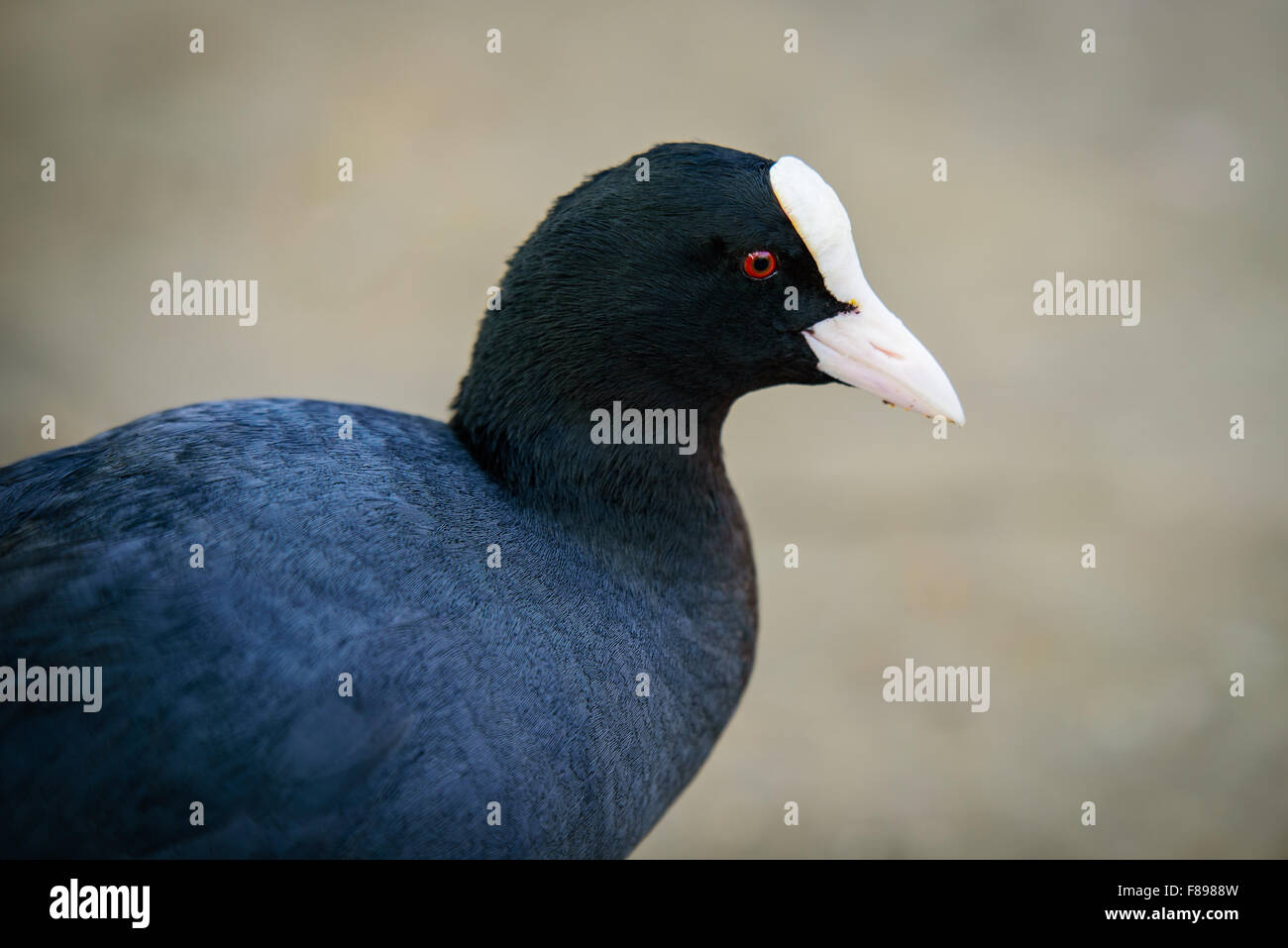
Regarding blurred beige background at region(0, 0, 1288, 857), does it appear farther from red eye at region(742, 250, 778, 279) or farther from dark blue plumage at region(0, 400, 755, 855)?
red eye at region(742, 250, 778, 279)

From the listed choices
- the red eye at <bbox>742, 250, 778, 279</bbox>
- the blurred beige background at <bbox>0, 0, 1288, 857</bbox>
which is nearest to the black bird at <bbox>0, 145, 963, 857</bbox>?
the red eye at <bbox>742, 250, 778, 279</bbox>

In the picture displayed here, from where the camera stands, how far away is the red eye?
2.15 metres

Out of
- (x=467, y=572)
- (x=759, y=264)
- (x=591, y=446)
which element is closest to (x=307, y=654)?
(x=467, y=572)

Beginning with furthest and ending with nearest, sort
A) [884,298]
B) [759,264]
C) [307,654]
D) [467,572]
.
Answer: [884,298] < [759,264] < [467,572] < [307,654]

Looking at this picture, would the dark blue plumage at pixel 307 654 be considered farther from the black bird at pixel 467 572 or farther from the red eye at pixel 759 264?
the red eye at pixel 759 264

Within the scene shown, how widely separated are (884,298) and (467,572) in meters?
3.45

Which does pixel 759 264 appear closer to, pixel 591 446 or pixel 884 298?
pixel 591 446

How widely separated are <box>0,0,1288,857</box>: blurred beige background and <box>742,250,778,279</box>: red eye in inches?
72.6

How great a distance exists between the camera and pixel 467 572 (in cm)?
202

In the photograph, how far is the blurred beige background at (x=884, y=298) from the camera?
3.69m
